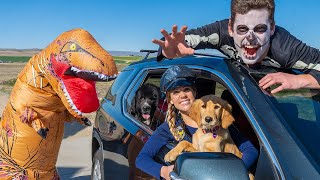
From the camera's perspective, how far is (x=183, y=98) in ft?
9.43

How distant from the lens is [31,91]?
3148 mm

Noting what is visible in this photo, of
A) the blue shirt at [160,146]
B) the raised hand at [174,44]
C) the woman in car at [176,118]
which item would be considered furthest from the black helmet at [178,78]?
the blue shirt at [160,146]

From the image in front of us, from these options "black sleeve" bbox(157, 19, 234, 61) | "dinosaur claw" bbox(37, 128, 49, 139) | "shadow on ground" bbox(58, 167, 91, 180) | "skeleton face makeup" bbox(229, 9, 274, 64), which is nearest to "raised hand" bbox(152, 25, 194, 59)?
"black sleeve" bbox(157, 19, 234, 61)

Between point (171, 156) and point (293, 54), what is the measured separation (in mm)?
959

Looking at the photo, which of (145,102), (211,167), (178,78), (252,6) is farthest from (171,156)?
(145,102)

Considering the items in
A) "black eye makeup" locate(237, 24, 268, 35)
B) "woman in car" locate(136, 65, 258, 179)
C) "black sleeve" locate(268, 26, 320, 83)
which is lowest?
"woman in car" locate(136, 65, 258, 179)

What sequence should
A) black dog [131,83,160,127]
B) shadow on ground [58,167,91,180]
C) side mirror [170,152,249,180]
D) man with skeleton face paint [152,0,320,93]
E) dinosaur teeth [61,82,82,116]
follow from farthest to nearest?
shadow on ground [58,167,91,180], black dog [131,83,160,127], dinosaur teeth [61,82,82,116], man with skeleton face paint [152,0,320,93], side mirror [170,152,249,180]

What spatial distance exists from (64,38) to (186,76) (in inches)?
33.3

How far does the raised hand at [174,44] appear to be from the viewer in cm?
290

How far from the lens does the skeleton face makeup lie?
270 centimetres

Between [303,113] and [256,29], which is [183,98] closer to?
[256,29]

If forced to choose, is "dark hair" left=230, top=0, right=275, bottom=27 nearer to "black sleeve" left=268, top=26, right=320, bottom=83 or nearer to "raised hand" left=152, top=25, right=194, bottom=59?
"black sleeve" left=268, top=26, right=320, bottom=83

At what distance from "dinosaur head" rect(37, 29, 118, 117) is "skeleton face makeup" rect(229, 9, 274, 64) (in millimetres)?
815

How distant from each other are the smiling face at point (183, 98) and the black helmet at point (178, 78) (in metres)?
0.03
